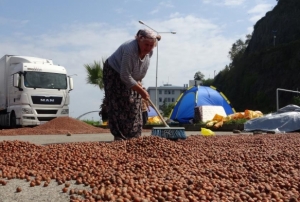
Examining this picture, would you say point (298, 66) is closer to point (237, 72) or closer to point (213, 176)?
Answer: point (237, 72)

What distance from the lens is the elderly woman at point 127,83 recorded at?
5625mm

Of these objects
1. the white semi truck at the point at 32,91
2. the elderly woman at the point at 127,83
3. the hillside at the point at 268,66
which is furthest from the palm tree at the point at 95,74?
the hillside at the point at 268,66

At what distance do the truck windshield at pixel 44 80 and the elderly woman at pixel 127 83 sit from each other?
32.0 ft

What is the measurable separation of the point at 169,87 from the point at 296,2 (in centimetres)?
5307

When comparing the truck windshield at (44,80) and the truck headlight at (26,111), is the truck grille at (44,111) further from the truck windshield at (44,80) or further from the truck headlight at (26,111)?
the truck windshield at (44,80)

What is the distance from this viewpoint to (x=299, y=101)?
1011 inches

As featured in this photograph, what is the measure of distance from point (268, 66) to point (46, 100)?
37.0m

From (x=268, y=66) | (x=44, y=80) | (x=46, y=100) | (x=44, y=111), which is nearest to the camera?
(x=44, y=80)

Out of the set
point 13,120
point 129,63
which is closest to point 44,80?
point 13,120

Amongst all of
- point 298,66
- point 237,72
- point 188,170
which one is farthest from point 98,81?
point 237,72

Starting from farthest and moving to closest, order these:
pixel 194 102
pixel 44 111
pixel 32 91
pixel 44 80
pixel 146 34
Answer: pixel 194 102
pixel 44 111
pixel 44 80
pixel 32 91
pixel 146 34

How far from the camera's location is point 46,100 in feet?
51.4

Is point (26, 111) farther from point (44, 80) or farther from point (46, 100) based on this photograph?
point (44, 80)

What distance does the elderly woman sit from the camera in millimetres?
5625
